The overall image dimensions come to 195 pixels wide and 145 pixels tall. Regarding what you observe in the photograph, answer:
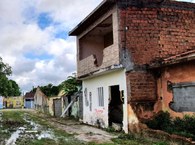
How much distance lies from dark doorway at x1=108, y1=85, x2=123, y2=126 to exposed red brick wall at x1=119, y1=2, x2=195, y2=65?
128 inches

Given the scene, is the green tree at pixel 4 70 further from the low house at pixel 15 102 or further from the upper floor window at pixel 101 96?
the low house at pixel 15 102

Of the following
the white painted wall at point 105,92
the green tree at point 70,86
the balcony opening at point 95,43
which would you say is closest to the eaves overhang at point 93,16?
the balcony opening at point 95,43

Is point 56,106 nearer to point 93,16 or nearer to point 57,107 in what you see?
point 57,107

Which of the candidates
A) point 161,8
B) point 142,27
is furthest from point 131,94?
point 161,8

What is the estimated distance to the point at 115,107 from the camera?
58.9ft

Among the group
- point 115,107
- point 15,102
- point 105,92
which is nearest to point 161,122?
point 115,107

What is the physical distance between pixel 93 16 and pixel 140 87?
189 inches

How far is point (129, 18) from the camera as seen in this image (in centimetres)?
1537

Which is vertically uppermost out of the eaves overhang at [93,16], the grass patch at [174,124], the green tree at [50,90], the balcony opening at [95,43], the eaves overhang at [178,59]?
the eaves overhang at [93,16]

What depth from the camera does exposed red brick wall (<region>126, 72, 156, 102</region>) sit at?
49.1ft

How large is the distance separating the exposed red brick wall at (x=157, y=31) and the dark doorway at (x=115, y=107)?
10.6 ft

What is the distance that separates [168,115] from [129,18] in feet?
14.7

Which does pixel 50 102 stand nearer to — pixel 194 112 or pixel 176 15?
pixel 176 15

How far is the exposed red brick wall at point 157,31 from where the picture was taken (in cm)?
1530
